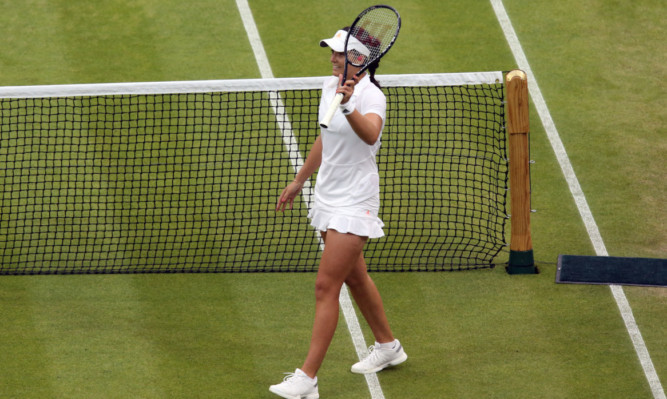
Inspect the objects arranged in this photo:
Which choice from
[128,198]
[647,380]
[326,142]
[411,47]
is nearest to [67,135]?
[128,198]

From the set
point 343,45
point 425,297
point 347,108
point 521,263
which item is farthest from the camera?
point 521,263

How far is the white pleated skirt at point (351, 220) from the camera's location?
7785 millimetres

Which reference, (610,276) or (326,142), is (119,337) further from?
(610,276)

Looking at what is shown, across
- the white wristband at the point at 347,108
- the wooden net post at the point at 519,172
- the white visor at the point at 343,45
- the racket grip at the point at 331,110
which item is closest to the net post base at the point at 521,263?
the wooden net post at the point at 519,172

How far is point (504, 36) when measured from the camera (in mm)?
13883

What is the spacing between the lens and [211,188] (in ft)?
37.2

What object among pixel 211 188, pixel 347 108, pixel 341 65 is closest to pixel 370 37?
pixel 341 65

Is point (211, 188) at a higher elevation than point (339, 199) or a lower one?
lower

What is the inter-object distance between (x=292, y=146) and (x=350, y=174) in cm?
431

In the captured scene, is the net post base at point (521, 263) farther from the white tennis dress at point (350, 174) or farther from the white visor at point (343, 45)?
the white visor at point (343, 45)

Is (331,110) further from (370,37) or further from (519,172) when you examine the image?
(519,172)

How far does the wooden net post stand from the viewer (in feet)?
31.2

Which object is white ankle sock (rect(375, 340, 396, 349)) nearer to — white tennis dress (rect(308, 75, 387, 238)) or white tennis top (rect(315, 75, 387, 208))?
white tennis dress (rect(308, 75, 387, 238))

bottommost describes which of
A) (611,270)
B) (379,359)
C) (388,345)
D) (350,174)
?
(611,270)
